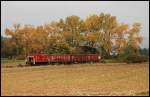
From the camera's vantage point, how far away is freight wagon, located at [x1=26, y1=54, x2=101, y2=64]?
62972mm

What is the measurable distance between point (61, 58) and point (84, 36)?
18027mm

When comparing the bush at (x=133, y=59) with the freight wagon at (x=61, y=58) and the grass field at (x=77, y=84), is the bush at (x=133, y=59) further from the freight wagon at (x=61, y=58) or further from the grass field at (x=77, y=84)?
the grass field at (x=77, y=84)

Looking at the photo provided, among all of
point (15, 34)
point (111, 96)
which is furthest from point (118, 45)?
point (111, 96)

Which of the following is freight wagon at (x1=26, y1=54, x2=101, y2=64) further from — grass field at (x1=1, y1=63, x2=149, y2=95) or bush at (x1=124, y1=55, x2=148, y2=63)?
grass field at (x1=1, y1=63, x2=149, y2=95)

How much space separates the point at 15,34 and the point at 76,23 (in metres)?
16.2

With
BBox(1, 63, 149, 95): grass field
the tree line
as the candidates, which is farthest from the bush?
BBox(1, 63, 149, 95): grass field

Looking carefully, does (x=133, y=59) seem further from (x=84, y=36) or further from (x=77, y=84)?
(x=77, y=84)

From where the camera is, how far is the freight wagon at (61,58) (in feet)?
207

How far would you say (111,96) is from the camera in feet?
56.0

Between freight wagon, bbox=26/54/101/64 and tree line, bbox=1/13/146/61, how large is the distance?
9.34 meters

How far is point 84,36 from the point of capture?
274ft

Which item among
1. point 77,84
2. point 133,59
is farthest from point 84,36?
point 77,84

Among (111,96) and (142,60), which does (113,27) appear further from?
(111,96)

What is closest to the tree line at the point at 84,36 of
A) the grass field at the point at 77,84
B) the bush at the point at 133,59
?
the bush at the point at 133,59
